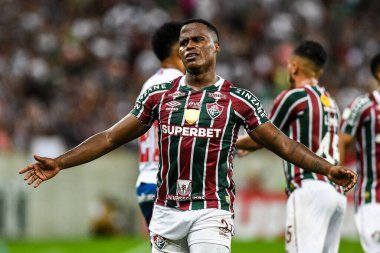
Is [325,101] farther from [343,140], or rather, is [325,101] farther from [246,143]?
[246,143]

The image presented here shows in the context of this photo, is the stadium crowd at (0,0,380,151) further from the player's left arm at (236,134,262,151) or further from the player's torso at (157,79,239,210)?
the player's torso at (157,79,239,210)

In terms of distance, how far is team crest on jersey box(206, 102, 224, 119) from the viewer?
282 inches

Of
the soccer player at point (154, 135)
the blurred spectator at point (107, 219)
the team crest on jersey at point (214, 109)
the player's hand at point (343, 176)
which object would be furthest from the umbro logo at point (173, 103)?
the blurred spectator at point (107, 219)

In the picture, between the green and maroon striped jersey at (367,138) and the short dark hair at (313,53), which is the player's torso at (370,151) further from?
the short dark hair at (313,53)

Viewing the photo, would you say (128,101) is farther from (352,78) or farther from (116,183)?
(352,78)

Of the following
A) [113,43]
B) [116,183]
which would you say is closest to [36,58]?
[113,43]

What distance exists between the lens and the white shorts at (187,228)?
23.2ft

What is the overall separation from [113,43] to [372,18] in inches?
252

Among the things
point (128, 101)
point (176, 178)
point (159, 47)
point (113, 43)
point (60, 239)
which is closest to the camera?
point (176, 178)

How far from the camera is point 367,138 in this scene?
9.73 m

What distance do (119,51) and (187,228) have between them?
1597cm

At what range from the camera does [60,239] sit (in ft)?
60.1

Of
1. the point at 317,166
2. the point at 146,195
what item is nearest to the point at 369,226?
the point at 146,195

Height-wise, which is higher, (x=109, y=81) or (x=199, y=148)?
(x=109, y=81)
